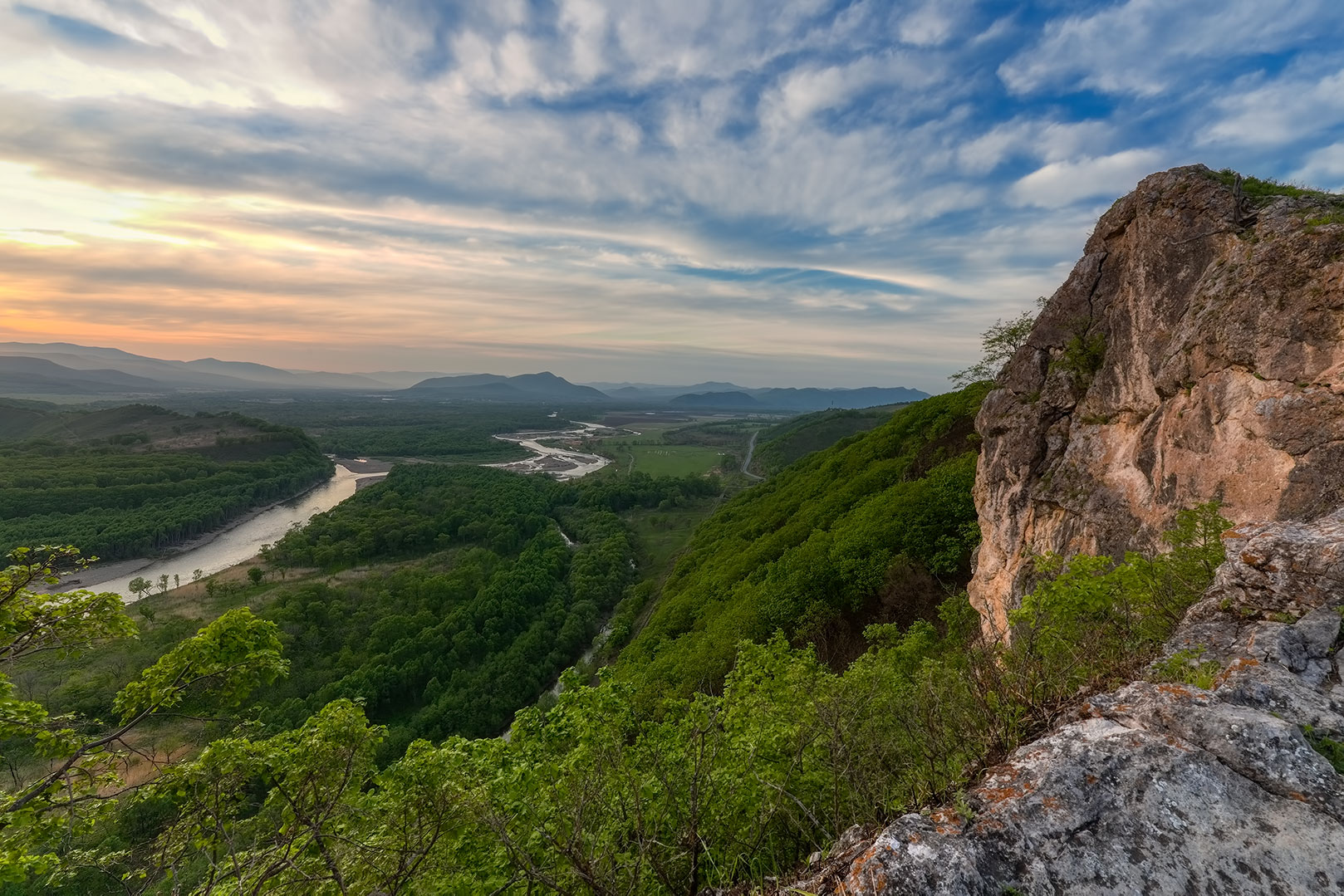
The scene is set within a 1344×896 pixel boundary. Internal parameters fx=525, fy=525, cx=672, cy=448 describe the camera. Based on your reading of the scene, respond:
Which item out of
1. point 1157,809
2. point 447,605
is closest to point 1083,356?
point 1157,809

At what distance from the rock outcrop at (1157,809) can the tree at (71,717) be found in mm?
10306

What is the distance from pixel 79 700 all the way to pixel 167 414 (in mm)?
211612

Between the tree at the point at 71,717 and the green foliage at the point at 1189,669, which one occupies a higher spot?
the green foliage at the point at 1189,669

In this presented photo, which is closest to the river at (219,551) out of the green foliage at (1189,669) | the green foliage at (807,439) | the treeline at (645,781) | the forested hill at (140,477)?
the forested hill at (140,477)

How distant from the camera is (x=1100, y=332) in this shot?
20.0 metres

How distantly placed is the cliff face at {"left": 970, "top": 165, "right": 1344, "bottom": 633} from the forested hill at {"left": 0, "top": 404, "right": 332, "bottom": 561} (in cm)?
11523

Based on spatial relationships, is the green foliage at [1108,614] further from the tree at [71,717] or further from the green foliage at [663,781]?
the tree at [71,717]

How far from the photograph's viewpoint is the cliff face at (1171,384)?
1181 centimetres

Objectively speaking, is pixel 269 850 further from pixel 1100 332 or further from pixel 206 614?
pixel 206 614

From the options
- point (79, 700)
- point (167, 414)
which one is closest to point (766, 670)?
point (79, 700)

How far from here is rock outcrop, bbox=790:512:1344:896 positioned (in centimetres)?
462

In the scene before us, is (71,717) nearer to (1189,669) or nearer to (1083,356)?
(1189,669)

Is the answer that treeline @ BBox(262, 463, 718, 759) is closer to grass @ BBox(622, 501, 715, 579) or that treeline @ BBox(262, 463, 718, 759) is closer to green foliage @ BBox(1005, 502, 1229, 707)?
grass @ BBox(622, 501, 715, 579)

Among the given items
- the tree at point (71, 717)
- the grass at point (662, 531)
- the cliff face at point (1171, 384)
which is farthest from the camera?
the grass at point (662, 531)
